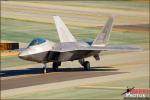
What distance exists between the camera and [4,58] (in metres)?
52.2

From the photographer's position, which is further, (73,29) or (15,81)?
(73,29)

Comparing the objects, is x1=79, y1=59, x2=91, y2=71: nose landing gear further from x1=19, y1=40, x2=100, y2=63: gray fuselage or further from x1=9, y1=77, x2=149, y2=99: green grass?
x1=9, y1=77, x2=149, y2=99: green grass

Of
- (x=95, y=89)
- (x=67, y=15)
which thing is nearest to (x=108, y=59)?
(x=95, y=89)

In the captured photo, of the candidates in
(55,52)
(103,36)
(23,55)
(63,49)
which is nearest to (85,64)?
(103,36)

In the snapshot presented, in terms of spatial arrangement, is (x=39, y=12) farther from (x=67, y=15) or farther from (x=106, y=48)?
(x=106, y=48)

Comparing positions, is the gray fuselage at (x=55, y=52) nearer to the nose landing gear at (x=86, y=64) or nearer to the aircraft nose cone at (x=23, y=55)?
the aircraft nose cone at (x=23, y=55)

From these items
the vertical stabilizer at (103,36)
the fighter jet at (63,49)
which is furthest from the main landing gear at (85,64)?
the vertical stabilizer at (103,36)

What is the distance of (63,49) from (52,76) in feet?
7.04

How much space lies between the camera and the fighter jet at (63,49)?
4353cm

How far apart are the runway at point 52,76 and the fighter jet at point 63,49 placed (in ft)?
2.79

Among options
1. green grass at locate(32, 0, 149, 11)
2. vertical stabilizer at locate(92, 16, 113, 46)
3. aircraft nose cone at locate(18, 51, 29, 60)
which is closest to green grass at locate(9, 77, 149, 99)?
aircraft nose cone at locate(18, 51, 29, 60)

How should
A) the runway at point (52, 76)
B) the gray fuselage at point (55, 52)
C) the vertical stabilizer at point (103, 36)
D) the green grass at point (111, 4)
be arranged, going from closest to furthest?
the runway at point (52, 76) → the gray fuselage at point (55, 52) → the vertical stabilizer at point (103, 36) → the green grass at point (111, 4)

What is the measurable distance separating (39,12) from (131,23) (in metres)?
14.8

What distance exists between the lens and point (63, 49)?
44.8 meters
